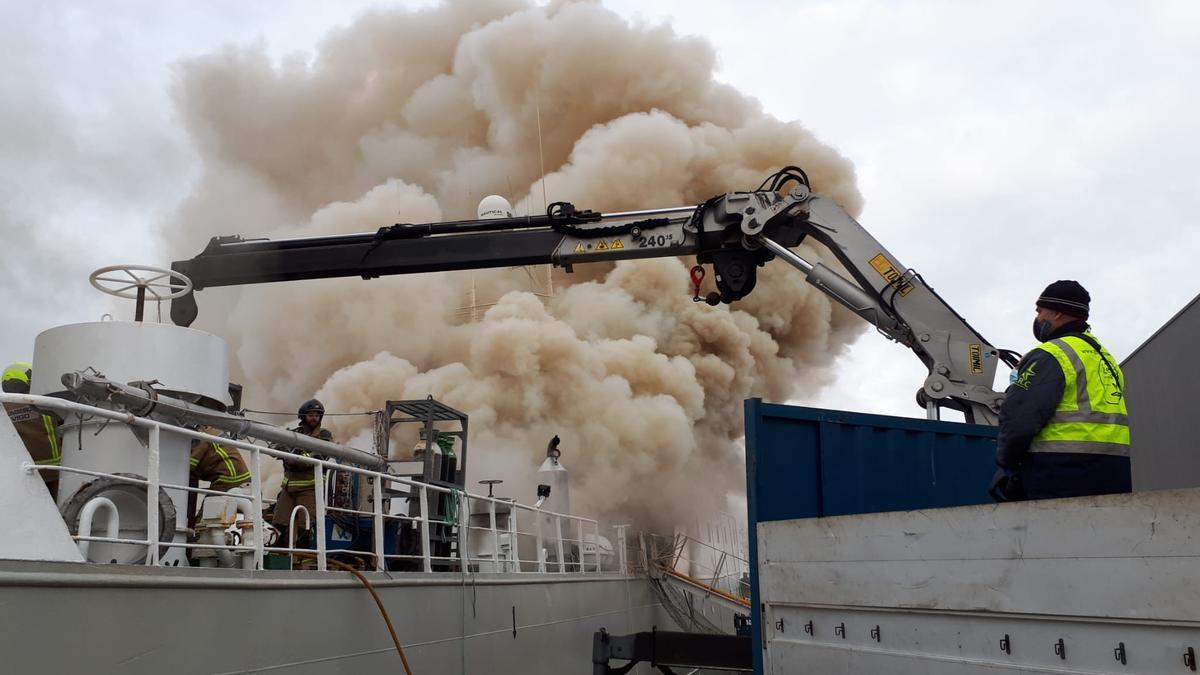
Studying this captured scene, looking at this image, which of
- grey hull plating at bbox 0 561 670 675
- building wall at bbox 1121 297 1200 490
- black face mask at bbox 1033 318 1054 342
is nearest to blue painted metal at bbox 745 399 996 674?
black face mask at bbox 1033 318 1054 342

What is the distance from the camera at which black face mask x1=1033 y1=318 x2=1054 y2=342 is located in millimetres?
4102

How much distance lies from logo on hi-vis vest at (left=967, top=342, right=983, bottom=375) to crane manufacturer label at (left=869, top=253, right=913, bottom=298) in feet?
2.54

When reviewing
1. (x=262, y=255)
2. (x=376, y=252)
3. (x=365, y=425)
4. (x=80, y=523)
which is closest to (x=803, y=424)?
(x=80, y=523)

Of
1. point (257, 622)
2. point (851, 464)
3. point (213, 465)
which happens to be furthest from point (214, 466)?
point (851, 464)

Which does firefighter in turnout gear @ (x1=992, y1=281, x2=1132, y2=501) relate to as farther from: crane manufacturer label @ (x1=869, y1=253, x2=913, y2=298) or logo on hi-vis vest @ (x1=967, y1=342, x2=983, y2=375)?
crane manufacturer label @ (x1=869, y1=253, x2=913, y2=298)

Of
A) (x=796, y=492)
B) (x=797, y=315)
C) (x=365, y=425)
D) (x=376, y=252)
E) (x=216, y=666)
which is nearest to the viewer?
(x=216, y=666)

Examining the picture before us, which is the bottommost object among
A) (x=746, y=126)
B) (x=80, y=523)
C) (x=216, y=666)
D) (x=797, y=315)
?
(x=216, y=666)

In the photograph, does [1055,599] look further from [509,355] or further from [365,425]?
[365,425]

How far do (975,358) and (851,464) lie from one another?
11.7 ft

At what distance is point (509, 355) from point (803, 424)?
15.2m

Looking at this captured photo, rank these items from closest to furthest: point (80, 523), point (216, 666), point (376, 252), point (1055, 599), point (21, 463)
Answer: point (1055, 599) < point (21, 463) < point (80, 523) < point (216, 666) < point (376, 252)

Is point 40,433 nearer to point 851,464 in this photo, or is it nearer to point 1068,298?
point 851,464

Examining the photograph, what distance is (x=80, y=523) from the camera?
170 inches

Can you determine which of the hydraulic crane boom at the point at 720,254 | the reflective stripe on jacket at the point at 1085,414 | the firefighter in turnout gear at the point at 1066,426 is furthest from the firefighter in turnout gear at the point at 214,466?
the reflective stripe on jacket at the point at 1085,414
